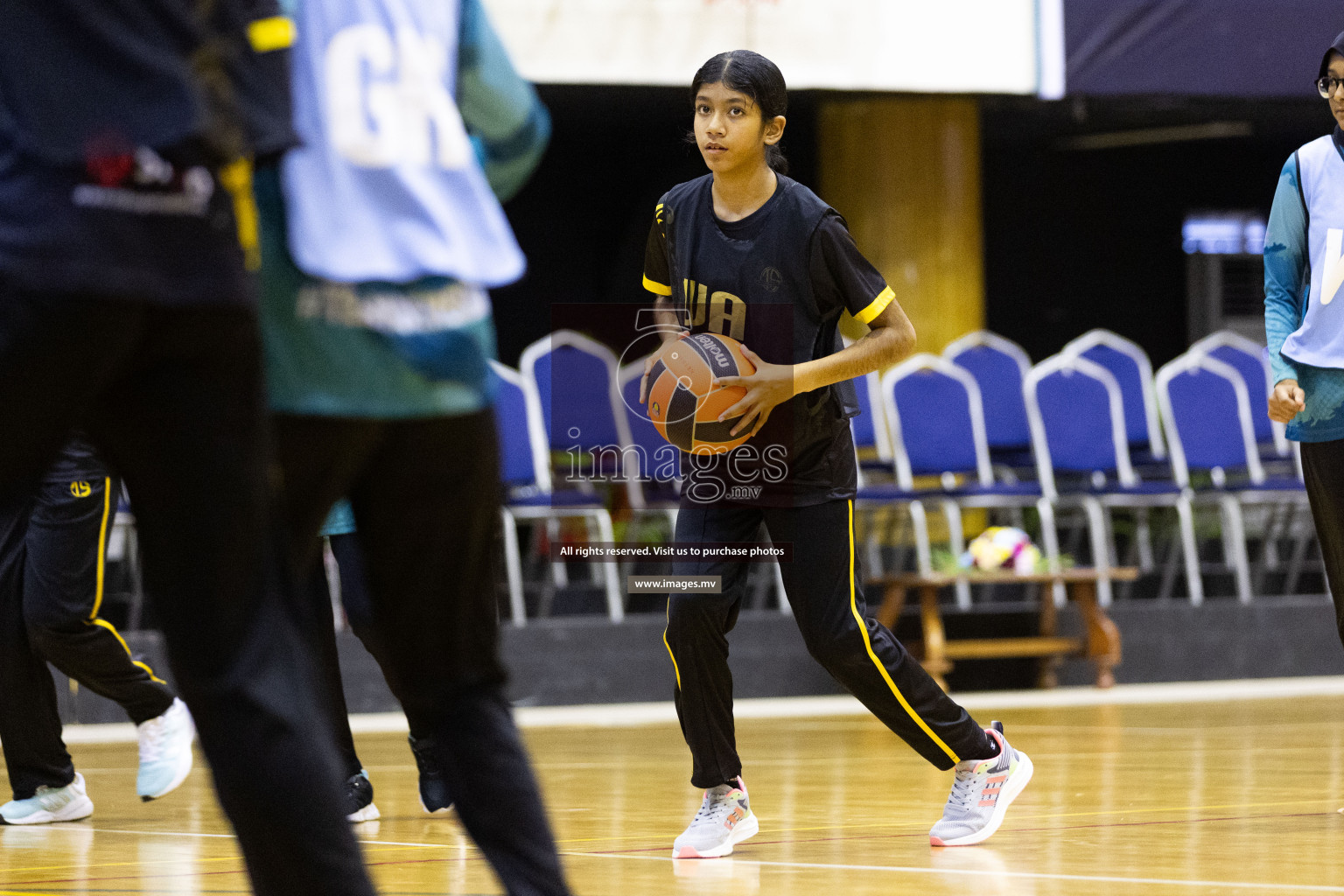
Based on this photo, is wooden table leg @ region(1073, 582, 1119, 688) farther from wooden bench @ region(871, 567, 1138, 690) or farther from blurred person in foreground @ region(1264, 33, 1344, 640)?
blurred person in foreground @ region(1264, 33, 1344, 640)

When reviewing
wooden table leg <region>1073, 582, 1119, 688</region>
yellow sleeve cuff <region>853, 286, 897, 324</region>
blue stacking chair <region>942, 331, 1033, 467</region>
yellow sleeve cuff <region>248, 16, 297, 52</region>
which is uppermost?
yellow sleeve cuff <region>248, 16, 297, 52</region>

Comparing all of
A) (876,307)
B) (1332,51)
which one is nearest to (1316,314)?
(1332,51)

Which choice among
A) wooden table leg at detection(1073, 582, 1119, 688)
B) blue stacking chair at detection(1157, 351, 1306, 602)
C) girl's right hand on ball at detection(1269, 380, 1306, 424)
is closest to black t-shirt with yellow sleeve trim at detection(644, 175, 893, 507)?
girl's right hand on ball at detection(1269, 380, 1306, 424)

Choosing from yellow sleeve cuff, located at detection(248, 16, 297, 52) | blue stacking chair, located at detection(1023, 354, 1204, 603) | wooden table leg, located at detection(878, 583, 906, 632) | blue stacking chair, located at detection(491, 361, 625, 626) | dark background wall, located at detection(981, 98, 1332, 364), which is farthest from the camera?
dark background wall, located at detection(981, 98, 1332, 364)

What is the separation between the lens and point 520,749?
2146mm

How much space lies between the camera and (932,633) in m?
8.52

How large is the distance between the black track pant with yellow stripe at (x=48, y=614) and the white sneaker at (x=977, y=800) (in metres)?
2.14

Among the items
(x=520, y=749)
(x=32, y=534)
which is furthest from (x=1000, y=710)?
(x=520, y=749)

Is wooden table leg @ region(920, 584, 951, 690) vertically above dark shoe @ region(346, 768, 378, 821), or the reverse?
dark shoe @ region(346, 768, 378, 821)

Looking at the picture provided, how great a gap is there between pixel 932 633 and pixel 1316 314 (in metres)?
4.36

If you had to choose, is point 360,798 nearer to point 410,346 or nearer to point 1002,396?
point 410,346

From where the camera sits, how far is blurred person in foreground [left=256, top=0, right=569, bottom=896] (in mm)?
2000

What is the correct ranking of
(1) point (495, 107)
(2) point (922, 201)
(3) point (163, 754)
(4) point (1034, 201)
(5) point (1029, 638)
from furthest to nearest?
(4) point (1034, 201)
(2) point (922, 201)
(5) point (1029, 638)
(3) point (163, 754)
(1) point (495, 107)

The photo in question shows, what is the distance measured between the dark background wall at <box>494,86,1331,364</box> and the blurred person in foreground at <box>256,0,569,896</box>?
9.29 metres
